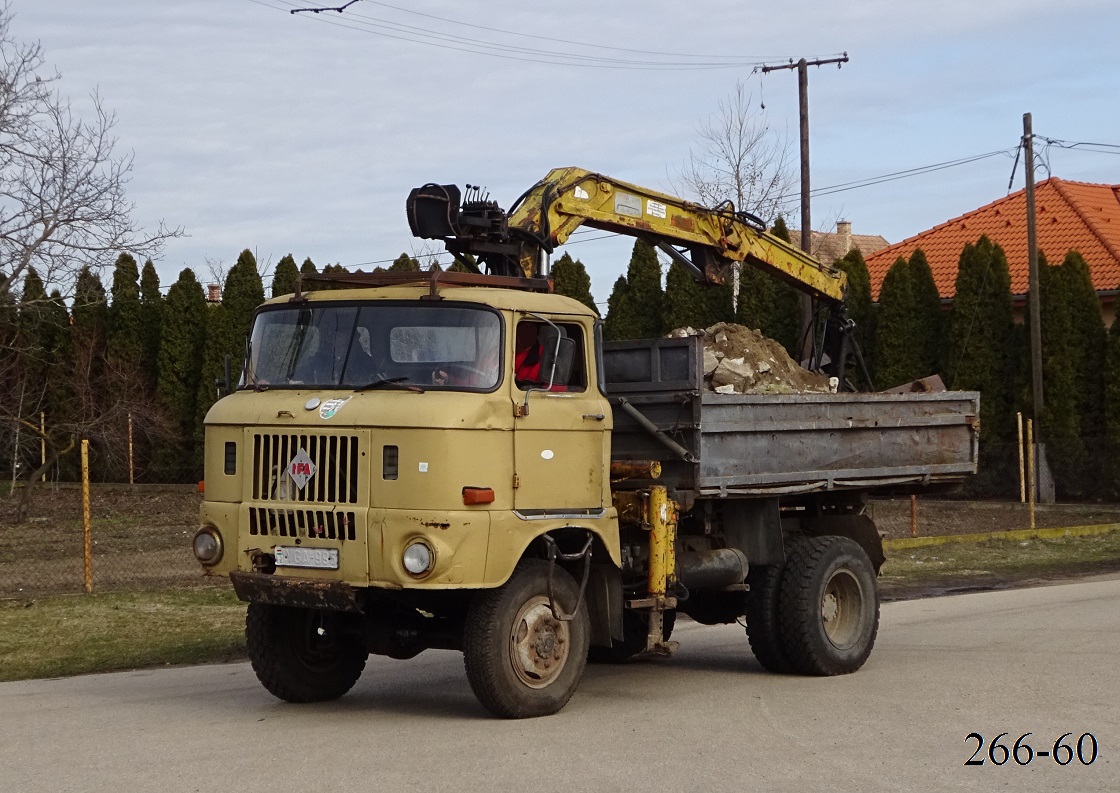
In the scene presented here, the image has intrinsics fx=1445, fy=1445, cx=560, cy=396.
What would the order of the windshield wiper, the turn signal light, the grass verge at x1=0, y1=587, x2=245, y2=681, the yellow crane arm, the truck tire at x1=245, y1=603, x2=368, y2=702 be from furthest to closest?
the grass verge at x1=0, y1=587, x2=245, y2=681
the yellow crane arm
the truck tire at x1=245, y1=603, x2=368, y2=702
the windshield wiper
the turn signal light

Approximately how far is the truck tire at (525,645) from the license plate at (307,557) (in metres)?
0.85

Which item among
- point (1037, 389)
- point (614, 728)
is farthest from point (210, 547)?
point (1037, 389)

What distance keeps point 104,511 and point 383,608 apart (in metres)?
17.8

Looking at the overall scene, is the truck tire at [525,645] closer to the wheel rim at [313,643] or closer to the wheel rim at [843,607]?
the wheel rim at [313,643]

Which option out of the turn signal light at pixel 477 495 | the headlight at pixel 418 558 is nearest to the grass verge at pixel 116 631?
the headlight at pixel 418 558

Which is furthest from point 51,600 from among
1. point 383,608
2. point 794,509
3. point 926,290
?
point 926,290

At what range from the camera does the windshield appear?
27.7ft

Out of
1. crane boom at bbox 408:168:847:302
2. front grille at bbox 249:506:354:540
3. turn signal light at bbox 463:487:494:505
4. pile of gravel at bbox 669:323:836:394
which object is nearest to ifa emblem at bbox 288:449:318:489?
front grille at bbox 249:506:354:540

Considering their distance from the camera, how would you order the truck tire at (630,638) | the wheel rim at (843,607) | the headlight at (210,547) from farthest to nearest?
the wheel rim at (843,607)
the truck tire at (630,638)
the headlight at (210,547)

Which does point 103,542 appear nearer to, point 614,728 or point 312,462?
point 312,462

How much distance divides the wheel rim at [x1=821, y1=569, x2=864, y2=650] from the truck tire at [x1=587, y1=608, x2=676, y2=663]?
1.17 m

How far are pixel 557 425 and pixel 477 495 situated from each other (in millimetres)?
879

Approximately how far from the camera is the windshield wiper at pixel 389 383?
8.33m

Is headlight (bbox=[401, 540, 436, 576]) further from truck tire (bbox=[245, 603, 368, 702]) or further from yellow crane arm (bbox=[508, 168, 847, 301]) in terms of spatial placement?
yellow crane arm (bbox=[508, 168, 847, 301])
